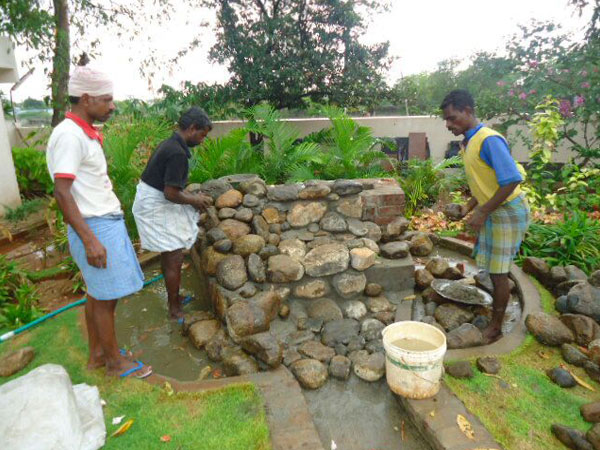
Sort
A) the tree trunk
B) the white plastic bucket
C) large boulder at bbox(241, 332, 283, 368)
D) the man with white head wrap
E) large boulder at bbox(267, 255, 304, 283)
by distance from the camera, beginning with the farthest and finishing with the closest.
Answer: the tree trunk < large boulder at bbox(267, 255, 304, 283) < large boulder at bbox(241, 332, 283, 368) < the white plastic bucket < the man with white head wrap

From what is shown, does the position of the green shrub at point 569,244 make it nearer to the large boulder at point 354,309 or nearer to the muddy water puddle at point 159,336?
the large boulder at point 354,309

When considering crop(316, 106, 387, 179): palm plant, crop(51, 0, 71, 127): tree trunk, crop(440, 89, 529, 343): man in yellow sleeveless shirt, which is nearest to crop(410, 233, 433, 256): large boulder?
crop(316, 106, 387, 179): palm plant

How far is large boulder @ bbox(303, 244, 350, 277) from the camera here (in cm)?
380

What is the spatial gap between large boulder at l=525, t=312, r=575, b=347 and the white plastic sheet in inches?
117

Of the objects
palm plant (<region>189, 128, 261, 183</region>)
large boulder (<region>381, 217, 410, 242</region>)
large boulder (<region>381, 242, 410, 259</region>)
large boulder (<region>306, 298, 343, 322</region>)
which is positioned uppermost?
palm plant (<region>189, 128, 261, 183</region>)

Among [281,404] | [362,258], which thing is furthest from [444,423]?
[362,258]

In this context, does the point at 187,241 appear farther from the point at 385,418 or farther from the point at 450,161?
the point at 450,161

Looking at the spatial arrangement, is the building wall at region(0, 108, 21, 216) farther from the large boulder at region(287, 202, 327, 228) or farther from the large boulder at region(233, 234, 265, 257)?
the large boulder at region(287, 202, 327, 228)

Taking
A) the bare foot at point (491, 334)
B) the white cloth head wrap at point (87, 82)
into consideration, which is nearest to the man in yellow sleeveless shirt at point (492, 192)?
the bare foot at point (491, 334)

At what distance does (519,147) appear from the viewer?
8.30 meters

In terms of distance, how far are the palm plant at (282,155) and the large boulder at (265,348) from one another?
2303 mm

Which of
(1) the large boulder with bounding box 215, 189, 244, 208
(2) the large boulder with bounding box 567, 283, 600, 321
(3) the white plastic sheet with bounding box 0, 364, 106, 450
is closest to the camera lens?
(3) the white plastic sheet with bounding box 0, 364, 106, 450

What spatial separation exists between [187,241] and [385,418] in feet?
6.93

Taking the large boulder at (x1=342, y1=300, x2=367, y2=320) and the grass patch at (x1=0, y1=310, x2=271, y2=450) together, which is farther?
the large boulder at (x1=342, y1=300, x2=367, y2=320)
